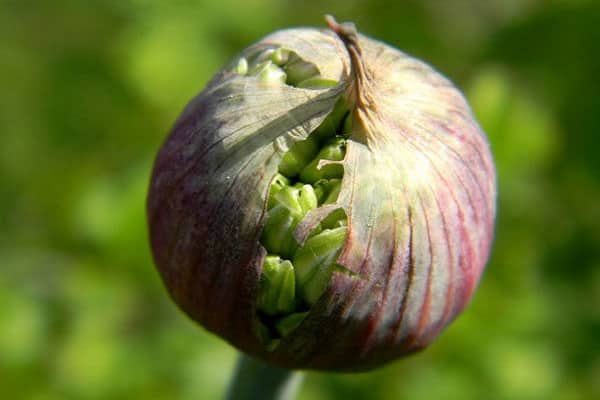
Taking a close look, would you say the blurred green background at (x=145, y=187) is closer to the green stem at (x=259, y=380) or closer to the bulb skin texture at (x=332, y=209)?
the green stem at (x=259, y=380)

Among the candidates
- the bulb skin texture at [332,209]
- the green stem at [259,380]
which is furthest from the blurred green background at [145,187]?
the bulb skin texture at [332,209]

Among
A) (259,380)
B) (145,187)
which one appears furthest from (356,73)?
(145,187)

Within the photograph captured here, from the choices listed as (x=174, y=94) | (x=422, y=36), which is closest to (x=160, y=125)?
(x=174, y=94)

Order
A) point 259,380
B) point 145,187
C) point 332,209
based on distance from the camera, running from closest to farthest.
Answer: point 332,209, point 259,380, point 145,187

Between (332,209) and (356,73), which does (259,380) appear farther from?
(356,73)

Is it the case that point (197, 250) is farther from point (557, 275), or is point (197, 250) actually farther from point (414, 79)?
point (557, 275)

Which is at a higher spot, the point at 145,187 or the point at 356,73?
the point at 356,73
